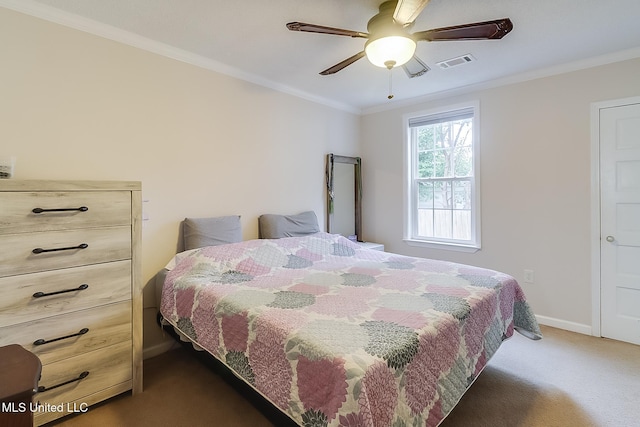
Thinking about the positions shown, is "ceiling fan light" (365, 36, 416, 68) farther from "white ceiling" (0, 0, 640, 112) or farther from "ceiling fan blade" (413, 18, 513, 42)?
"white ceiling" (0, 0, 640, 112)

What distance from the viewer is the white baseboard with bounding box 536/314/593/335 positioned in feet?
9.29

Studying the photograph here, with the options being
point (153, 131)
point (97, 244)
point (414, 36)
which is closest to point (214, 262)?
point (97, 244)

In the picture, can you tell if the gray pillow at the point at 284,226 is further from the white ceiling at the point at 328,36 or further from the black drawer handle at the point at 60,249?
the black drawer handle at the point at 60,249

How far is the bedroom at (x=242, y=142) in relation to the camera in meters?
2.03

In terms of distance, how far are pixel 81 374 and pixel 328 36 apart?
2717 mm

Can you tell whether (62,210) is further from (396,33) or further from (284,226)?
(396,33)

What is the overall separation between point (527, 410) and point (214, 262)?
222 centimetres

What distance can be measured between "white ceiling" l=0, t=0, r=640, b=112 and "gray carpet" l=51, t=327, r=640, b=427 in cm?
247

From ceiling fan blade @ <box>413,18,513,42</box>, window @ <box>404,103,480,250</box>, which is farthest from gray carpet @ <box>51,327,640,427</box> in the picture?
ceiling fan blade @ <box>413,18,513,42</box>

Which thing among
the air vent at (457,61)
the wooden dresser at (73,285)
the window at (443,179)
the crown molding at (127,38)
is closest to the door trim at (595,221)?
the window at (443,179)

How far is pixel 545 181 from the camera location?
9.87 ft

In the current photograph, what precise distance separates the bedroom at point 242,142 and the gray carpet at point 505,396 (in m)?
0.52

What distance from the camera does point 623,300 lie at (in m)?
2.68

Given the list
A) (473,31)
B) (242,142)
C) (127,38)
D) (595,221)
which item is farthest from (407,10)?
(595,221)
